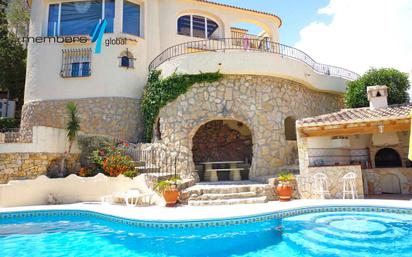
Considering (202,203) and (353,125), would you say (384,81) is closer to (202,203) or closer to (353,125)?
(353,125)

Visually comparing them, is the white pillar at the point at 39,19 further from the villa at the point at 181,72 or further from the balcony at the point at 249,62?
the balcony at the point at 249,62

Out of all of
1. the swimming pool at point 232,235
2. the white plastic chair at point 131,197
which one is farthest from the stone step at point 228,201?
the white plastic chair at point 131,197

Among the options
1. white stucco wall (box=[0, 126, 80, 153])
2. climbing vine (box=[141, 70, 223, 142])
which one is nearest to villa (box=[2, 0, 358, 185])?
climbing vine (box=[141, 70, 223, 142])

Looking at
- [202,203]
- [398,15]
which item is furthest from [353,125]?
[202,203]

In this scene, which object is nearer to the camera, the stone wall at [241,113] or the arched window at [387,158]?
the arched window at [387,158]

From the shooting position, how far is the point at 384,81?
49.5 ft

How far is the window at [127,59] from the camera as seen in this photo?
1773 cm

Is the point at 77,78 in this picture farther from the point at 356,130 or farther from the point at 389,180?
the point at 389,180

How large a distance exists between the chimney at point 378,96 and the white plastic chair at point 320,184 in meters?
5.06

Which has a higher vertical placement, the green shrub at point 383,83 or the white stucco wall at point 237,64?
the white stucco wall at point 237,64

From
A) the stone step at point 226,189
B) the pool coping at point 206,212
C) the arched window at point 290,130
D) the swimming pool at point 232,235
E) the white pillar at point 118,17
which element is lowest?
the swimming pool at point 232,235

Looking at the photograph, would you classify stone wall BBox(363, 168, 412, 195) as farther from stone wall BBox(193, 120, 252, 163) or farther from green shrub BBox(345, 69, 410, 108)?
stone wall BBox(193, 120, 252, 163)

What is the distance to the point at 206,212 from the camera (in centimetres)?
867

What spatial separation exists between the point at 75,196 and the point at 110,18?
12.0 meters
